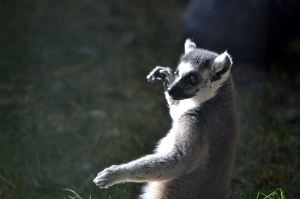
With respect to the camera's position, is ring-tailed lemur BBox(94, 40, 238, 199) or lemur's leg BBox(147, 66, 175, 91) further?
lemur's leg BBox(147, 66, 175, 91)

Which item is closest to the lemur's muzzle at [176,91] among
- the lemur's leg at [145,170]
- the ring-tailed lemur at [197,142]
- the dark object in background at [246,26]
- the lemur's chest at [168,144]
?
the ring-tailed lemur at [197,142]

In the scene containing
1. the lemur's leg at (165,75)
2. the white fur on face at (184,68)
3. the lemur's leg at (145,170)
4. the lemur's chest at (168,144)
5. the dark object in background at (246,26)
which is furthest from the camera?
the dark object in background at (246,26)

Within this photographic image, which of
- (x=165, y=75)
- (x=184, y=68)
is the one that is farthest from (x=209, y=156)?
(x=165, y=75)

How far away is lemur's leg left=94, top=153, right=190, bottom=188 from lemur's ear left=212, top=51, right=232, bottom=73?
66 cm

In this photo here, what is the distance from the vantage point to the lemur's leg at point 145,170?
3.55 m

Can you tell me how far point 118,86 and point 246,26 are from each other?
5.86 ft

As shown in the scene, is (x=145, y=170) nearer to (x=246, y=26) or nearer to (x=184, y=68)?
(x=184, y=68)

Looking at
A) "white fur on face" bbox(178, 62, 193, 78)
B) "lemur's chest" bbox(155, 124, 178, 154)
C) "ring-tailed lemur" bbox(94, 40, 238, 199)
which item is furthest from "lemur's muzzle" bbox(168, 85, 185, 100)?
"lemur's chest" bbox(155, 124, 178, 154)

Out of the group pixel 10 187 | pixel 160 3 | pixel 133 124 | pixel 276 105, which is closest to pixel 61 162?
pixel 10 187

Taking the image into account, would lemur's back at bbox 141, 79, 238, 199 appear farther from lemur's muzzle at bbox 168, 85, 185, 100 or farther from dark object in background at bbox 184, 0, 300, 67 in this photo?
dark object in background at bbox 184, 0, 300, 67

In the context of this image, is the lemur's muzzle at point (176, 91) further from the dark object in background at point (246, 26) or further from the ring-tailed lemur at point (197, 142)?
the dark object in background at point (246, 26)

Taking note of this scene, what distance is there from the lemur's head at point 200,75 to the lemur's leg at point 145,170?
1.47ft

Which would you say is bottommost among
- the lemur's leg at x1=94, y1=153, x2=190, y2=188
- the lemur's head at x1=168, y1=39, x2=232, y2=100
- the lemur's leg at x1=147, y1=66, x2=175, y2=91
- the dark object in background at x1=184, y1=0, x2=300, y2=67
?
the lemur's leg at x1=94, y1=153, x2=190, y2=188

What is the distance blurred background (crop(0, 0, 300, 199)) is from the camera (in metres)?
5.13
